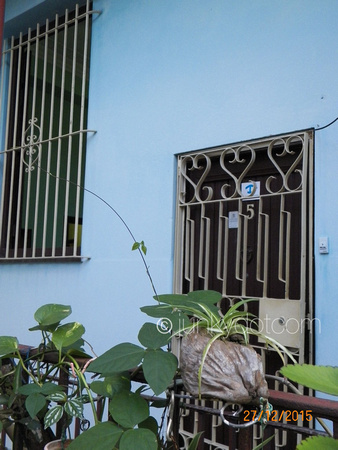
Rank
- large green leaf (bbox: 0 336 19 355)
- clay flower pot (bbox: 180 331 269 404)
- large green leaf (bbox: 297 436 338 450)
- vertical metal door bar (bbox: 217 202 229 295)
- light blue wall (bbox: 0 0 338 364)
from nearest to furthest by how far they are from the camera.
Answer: large green leaf (bbox: 297 436 338 450) < clay flower pot (bbox: 180 331 269 404) < large green leaf (bbox: 0 336 19 355) < light blue wall (bbox: 0 0 338 364) < vertical metal door bar (bbox: 217 202 229 295)

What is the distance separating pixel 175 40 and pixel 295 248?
1.52m

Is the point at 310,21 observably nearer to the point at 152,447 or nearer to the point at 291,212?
the point at 291,212

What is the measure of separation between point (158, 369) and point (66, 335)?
473 millimetres

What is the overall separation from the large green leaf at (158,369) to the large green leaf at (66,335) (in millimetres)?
397

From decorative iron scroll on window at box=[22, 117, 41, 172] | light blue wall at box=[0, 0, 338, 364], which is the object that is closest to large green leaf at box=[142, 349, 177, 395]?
light blue wall at box=[0, 0, 338, 364]

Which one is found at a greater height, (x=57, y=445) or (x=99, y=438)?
(x=99, y=438)

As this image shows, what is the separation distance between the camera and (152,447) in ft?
3.72

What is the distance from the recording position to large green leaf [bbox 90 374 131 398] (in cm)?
128

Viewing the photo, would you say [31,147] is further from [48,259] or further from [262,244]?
[262,244]

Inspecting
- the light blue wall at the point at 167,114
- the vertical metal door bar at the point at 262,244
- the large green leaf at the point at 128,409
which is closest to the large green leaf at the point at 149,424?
the large green leaf at the point at 128,409

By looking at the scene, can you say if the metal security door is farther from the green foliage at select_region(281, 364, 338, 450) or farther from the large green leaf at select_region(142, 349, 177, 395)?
the green foliage at select_region(281, 364, 338, 450)

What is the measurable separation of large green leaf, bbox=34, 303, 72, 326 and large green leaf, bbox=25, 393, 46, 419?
0.20m

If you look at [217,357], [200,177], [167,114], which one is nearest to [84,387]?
[217,357]

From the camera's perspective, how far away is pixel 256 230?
9.27 feet
